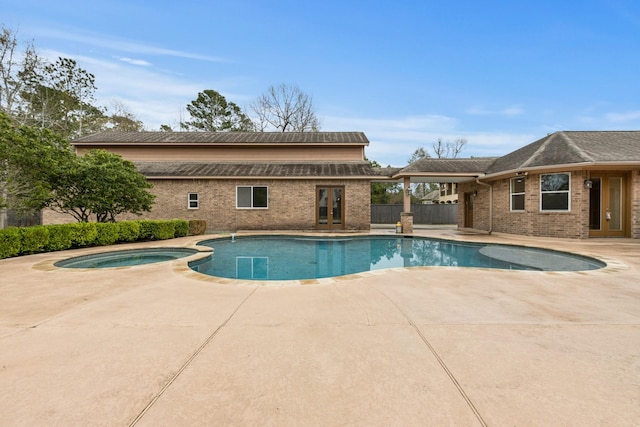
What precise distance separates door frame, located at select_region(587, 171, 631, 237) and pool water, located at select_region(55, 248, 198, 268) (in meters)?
14.9

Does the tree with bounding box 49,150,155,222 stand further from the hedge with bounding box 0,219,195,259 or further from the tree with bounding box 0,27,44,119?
the tree with bounding box 0,27,44,119

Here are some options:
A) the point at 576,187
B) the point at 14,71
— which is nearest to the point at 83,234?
the point at 576,187

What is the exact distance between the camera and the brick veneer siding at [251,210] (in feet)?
46.6

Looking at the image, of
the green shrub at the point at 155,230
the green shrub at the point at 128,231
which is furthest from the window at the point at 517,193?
the green shrub at the point at 128,231

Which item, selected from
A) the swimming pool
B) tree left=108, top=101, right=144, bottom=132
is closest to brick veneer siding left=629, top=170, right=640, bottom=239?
the swimming pool

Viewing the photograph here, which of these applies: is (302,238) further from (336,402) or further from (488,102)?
(488,102)

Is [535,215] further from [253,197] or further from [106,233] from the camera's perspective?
[106,233]

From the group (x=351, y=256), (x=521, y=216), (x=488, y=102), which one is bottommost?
(x=351, y=256)

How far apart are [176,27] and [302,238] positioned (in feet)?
38.6

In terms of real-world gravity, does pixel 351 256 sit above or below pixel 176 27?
below

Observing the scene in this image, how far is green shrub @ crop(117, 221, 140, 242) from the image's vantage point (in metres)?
9.99

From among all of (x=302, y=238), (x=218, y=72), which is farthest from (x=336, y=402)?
(x=218, y=72)

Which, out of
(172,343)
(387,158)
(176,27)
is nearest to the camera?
(172,343)

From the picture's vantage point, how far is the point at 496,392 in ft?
6.15
